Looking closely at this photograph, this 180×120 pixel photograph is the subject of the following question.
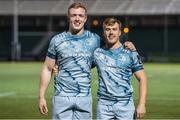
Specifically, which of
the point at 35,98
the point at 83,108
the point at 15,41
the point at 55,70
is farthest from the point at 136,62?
the point at 15,41

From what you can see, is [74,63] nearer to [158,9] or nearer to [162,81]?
[162,81]

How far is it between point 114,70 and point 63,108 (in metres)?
0.75

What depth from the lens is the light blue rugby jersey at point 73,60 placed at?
7.63 meters

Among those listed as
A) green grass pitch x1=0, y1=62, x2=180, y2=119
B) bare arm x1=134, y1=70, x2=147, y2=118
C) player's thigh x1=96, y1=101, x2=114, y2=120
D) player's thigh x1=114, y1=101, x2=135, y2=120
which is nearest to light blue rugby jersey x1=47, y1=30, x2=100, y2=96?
player's thigh x1=96, y1=101, x2=114, y2=120

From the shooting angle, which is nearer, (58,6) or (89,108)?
(89,108)

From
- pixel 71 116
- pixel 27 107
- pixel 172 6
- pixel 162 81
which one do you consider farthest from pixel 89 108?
pixel 172 6

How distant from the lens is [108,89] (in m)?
7.50

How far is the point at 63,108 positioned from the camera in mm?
7637

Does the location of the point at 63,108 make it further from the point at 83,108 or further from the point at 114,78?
the point at 114,78

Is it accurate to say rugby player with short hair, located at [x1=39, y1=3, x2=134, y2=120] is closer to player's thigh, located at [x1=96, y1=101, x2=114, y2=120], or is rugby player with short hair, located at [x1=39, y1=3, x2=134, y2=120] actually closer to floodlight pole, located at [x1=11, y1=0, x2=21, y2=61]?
player's thigh, located at [x1=96, y1=101, x2=114, y2=120]

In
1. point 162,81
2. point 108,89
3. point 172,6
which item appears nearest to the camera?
point 108,89

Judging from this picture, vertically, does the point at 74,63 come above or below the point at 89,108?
above

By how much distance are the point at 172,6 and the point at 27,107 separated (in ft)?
147

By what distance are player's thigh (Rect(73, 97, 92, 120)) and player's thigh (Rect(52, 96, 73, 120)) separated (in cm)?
7
